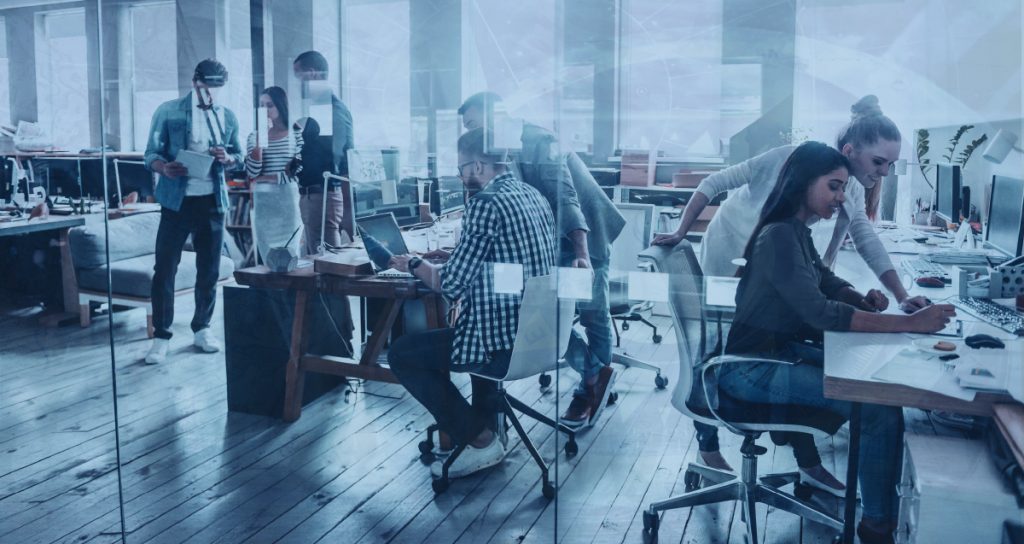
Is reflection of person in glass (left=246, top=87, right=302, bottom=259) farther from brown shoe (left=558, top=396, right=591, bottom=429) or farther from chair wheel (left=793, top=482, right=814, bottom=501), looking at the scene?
chair wheel (left=793, top=482, right=814, bottom=501)

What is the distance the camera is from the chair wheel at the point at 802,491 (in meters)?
2.14

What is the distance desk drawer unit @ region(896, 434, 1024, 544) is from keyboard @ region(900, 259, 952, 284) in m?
0.41

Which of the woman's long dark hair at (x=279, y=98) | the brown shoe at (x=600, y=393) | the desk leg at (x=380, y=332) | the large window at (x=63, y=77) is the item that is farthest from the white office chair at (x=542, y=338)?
the large window at (x=63, y=77)

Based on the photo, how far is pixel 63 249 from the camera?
8.95ft

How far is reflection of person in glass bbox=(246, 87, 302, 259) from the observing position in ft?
8.13

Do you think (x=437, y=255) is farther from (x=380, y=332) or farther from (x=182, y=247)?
(x=182, y=247)

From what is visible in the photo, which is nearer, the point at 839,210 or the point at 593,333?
the point at 839,210

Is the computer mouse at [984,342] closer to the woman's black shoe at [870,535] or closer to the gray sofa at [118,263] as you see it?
the woman's black shoe at [870,535]

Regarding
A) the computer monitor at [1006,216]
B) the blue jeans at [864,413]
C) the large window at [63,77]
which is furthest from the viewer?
the large window at [63,77]

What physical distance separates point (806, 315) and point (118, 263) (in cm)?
222

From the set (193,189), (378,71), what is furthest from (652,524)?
(193,189)

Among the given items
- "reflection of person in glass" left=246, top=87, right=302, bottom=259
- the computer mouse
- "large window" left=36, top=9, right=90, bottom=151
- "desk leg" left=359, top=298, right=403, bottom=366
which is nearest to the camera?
the computer mouse

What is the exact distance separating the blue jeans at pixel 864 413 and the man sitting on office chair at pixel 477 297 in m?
0.72

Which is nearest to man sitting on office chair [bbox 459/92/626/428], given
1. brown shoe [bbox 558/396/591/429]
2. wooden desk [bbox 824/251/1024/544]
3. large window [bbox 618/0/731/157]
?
brown shoe [bbox 558/396/591/429]
